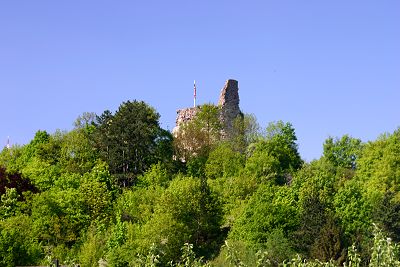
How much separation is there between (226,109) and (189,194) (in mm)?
22721

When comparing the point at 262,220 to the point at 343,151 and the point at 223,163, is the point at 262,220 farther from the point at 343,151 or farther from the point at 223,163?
the point at 343,151

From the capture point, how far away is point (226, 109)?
75.1m

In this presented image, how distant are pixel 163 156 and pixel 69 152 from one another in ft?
25.8

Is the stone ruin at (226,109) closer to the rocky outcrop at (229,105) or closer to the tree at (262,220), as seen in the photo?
the rocky outcrop at (229,105)

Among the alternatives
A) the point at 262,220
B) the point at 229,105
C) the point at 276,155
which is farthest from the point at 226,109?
the point at 262,220

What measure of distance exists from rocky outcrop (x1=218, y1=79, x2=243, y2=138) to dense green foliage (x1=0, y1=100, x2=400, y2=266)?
966 mm

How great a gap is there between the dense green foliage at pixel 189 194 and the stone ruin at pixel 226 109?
4.01 feet

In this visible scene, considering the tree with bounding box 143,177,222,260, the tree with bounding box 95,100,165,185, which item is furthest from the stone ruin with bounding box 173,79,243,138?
the tree with bounding box 143,177,222,260

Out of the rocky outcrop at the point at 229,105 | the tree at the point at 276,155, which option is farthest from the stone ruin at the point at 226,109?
the tree at the point at 276,155

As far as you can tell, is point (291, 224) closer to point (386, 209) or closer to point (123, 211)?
point (386, 209)

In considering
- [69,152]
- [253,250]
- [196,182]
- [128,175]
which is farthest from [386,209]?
[69,152]

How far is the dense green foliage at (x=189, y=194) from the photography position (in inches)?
1816

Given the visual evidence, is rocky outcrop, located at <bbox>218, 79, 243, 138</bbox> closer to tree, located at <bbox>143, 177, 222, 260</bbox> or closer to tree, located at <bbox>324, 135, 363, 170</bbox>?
tree, located at <bbox>324, 135, 363, 170</bbox>

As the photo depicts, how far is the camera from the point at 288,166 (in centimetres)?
6700
